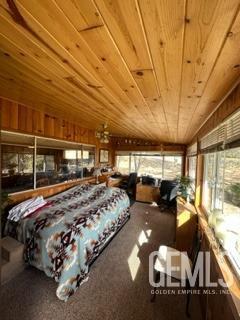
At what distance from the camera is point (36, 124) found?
2.97 meters

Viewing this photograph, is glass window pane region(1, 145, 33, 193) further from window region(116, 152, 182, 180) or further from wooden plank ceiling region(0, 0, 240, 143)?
window region(116, 152, 182, 180)

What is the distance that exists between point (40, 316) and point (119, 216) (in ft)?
6.34

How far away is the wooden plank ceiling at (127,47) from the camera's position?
0.67 metres

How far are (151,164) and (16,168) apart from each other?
4.88 m

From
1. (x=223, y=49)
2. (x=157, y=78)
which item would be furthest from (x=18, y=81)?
(x=223, y=49)

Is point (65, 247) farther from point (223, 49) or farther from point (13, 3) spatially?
point (223, 49)

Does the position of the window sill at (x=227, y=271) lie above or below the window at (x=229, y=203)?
below

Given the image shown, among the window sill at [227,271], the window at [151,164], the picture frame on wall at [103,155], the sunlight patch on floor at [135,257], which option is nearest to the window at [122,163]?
the window at [151,164]

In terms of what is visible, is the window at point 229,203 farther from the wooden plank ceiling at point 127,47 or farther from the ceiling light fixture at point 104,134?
the ceiling light fixture at point 104,134

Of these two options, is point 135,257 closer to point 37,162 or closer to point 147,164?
point 37,162

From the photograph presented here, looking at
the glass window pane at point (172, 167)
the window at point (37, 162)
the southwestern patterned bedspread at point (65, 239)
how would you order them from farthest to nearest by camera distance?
the glass window pane at point (172, 167) → the window at point (37, 162) → the southwestern patterned bedspread at point (65, 239)

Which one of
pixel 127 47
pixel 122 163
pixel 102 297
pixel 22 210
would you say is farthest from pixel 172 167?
pixel 127 47

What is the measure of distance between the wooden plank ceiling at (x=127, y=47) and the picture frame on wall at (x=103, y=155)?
13.1 feet

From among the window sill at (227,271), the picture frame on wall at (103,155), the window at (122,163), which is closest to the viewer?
the window sill at (227,271)
